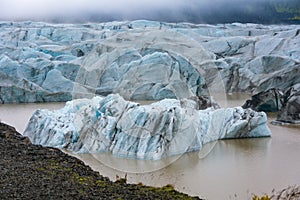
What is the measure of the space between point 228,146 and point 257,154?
2.76 ft

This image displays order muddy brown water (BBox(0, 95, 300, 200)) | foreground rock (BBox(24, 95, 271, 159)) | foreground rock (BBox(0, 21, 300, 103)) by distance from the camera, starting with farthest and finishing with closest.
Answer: foreground rock (BBox(0, 21, 300, 103)) < foreground rock (BBox(24, 95, 271, 159)) < muddy brown water (BBox(0, 95, 300, 200))

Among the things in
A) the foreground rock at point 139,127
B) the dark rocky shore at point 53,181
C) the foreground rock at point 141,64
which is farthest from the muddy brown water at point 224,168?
the dark rocky shore at point 53,181

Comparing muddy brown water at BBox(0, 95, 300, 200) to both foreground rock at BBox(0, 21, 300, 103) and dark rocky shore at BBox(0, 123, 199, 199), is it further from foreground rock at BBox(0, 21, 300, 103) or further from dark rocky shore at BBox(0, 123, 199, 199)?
dark rocky shore at BBox(0, 123, 199, 199)

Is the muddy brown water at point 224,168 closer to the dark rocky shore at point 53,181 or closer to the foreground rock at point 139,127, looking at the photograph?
the foreground rock at point 139,127

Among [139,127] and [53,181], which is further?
Result: [139,127]

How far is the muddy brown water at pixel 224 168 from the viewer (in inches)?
247

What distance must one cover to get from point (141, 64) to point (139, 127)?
308 cm

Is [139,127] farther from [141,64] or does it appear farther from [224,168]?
[141,64]

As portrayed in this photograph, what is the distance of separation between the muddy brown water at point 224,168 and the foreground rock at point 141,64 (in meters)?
1.56

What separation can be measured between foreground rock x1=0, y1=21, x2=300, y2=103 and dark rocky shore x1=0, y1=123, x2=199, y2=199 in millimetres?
3884

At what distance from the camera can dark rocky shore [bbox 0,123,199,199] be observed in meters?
3.52

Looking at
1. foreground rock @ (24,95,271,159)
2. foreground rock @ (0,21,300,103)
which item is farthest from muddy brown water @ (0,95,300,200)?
foreground rock @ (0,21,300,103)

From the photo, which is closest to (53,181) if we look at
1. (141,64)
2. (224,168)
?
(224,168)

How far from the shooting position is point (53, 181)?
3.89 metres
